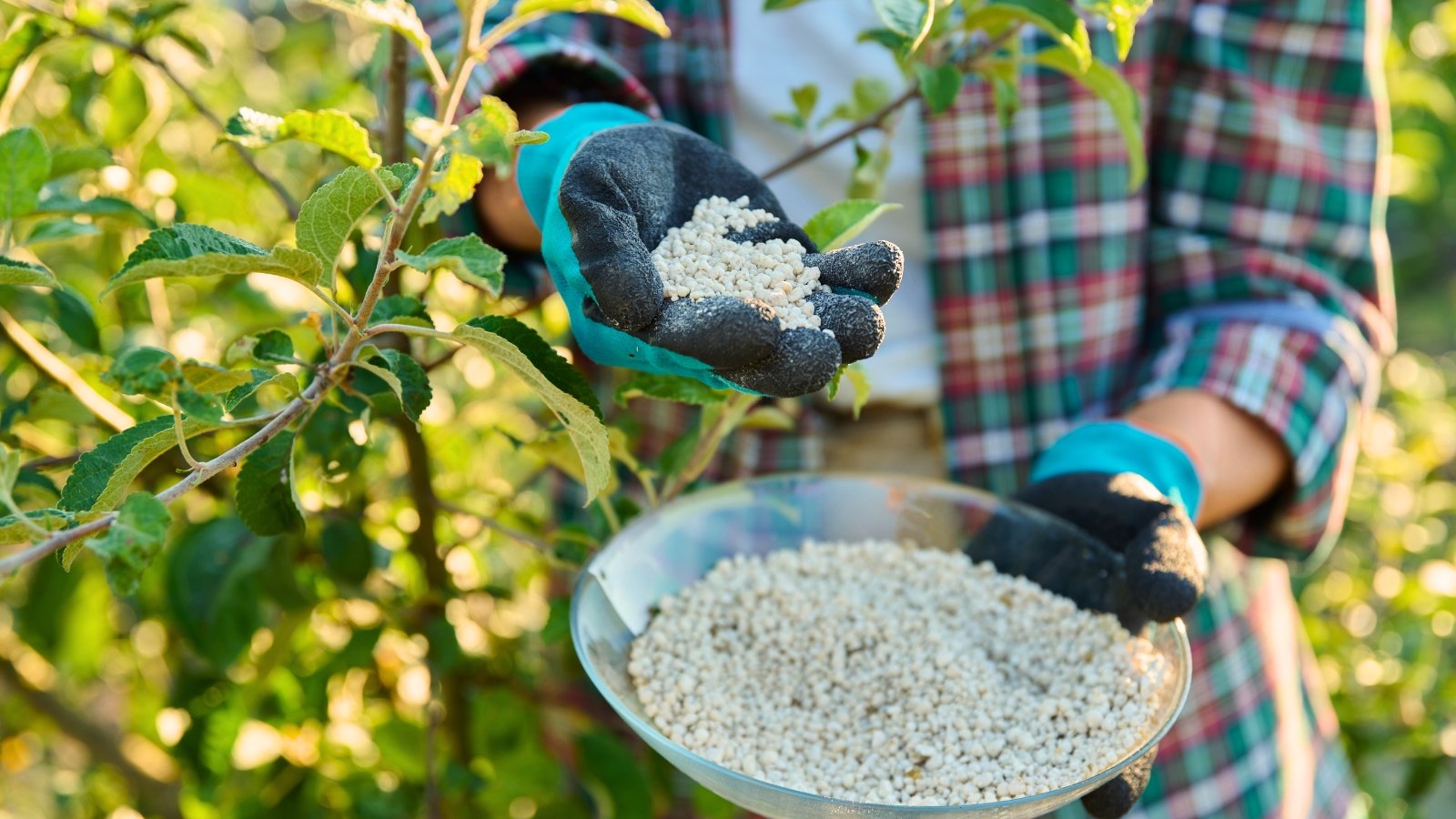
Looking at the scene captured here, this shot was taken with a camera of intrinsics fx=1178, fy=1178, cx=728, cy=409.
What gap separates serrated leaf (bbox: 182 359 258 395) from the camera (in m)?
0.62

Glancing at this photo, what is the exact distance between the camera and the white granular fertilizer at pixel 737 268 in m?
0.70

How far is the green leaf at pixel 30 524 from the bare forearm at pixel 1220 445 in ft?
3.04

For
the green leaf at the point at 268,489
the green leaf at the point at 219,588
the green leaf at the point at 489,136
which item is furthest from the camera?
the green leaf at the point at 219,588

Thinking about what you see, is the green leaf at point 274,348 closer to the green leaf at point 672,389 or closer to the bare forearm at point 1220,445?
the green leaf at point 672,389

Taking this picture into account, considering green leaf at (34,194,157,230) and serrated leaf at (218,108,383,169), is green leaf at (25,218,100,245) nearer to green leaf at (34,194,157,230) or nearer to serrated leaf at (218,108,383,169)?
green leaf at (34,194,157,230)

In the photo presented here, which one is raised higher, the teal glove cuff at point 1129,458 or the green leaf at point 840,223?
the green leaf at point 840,223

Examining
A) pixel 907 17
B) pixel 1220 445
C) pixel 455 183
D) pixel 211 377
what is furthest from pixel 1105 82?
pixel 211 377

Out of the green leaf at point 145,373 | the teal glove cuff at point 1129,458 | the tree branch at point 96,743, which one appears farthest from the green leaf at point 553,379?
the tree branch at point 96,743

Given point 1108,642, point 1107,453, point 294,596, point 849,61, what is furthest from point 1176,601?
point 294,596

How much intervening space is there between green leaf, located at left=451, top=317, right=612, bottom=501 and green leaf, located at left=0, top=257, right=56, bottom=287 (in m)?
0.23

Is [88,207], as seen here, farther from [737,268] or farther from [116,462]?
[737,268]

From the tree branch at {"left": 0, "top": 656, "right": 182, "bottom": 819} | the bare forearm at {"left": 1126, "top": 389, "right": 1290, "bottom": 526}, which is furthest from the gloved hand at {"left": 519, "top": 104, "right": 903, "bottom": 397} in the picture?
the tree branch at {"left": 0, "top": 656, "right": 182, "bottom": 819}

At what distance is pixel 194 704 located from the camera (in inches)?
46.3

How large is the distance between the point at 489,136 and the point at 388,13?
8 cm
